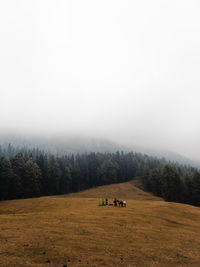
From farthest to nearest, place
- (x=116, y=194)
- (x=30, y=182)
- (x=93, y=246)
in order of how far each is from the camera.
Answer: (x=116, y=194), (x=30, y=182), (x=93, y=246)

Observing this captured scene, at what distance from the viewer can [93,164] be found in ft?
348

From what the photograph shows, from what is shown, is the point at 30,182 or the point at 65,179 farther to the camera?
the point at 65,179

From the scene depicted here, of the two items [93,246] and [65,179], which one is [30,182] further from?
[93,246]

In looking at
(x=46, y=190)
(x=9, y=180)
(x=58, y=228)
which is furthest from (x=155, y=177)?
A: (x=58, y=228)

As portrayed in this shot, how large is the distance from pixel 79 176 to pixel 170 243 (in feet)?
274

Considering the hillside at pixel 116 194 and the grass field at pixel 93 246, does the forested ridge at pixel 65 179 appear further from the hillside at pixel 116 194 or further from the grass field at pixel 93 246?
the grass field at pixel 93 246

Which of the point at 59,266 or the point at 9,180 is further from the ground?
the point at 59,266

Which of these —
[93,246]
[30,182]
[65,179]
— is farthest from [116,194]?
[93,246]

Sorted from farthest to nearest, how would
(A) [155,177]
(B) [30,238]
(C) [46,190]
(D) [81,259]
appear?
(A) [155,177], (C) [46,190], (B) [30,238], (D) [81,259]

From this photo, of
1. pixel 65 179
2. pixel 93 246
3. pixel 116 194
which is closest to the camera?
pixel 93 246

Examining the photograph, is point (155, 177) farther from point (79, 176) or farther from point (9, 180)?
point (9, 180)

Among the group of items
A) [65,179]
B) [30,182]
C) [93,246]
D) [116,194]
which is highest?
[93,246]

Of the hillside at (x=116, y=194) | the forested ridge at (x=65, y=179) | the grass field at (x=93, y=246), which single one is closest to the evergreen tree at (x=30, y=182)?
the forested ridge at (x=65, y=179)

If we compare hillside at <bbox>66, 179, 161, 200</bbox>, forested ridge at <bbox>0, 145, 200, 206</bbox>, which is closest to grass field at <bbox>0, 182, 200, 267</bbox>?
forested ridge at <bbox>0, 145, 200, 206</bbox>
